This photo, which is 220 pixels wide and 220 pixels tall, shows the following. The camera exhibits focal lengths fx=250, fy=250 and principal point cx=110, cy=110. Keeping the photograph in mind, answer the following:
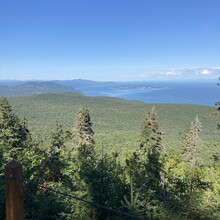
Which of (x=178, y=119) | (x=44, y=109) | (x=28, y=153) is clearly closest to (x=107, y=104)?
(x=44, y=109)

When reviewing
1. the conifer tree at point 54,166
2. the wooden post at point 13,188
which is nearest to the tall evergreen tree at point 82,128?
the conifer tree at point 54,166

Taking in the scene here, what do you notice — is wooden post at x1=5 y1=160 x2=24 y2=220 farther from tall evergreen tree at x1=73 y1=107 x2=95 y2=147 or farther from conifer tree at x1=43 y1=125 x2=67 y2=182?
tall evergreen tree at x1=73 y1=107 x2=95 y2=147

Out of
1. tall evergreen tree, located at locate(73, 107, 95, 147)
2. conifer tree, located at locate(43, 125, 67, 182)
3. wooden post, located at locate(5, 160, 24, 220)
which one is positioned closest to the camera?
wooden post, located at locate(5, 160, 24, 220)

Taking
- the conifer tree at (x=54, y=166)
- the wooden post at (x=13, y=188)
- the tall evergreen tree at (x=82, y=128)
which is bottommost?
the tall evergreen tree at (x=82, y=128)

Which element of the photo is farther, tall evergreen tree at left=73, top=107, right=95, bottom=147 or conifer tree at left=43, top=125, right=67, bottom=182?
tall evergreen tree at left=73, top=107, right=95, bottom=147

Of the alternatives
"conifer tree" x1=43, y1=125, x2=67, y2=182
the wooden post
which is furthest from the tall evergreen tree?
the wooden post

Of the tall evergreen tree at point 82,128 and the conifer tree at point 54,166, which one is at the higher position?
the conifer tree at point 54,166

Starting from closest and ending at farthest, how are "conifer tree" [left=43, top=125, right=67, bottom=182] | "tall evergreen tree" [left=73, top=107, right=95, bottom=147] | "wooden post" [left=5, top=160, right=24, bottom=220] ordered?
"wooden post" [left=5, top=160, right=24, bottom=220] → "conifer tree" [left=43, top=125, right=67, bottom=182] → "tall evergreen tree" [left=73, top=107, right=95, bottom=147]

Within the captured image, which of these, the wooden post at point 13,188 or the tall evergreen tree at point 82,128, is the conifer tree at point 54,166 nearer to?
the wooden post at point 13,188

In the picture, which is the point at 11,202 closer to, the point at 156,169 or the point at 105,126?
the point at 156,169

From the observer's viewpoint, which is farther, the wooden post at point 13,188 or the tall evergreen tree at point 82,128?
the tall evergreen tree at point 82,128

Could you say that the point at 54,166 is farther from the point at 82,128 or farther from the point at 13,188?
the point at 82,128

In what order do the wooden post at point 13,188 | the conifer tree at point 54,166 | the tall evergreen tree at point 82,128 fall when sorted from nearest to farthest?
1. the wooden post at point 13,188
2. the conifer tree at point 54,166
3. the tall evergreen tree at point 82,128

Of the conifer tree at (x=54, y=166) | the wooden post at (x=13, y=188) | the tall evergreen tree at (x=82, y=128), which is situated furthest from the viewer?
the tall evergreen tree at (x=82, y=128)
